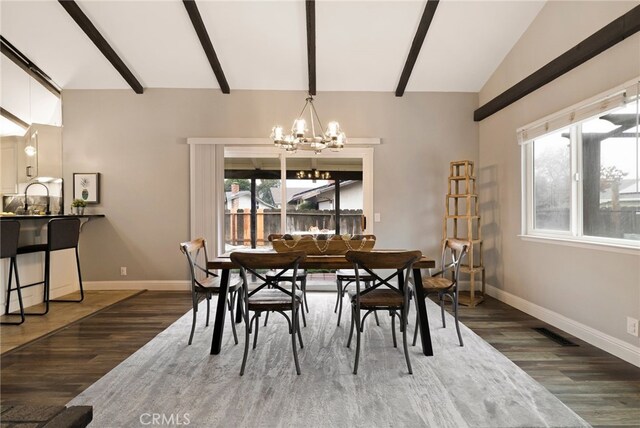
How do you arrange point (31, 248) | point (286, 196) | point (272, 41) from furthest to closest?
point (286, 196)
point (272, 41)
point (31, 248)

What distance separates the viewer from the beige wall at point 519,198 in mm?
2705

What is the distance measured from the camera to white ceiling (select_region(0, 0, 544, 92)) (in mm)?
3779

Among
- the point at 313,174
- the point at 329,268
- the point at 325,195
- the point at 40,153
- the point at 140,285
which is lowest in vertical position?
the point at 140,285

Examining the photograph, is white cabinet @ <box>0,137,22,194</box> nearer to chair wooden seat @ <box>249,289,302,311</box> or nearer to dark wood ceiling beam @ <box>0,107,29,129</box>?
dark wood ceiling beam @ <box>0,107,29,129</box>

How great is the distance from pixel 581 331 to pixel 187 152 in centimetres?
494

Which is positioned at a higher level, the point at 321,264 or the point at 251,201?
the point at 251,201

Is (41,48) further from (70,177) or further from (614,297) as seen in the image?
(614,297)

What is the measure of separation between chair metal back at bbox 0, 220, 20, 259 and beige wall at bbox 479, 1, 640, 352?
17.1ft

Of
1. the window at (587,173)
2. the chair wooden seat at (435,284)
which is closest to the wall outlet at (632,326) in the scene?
the window at (587,173)

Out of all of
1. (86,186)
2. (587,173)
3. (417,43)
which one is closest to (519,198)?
(587,173)

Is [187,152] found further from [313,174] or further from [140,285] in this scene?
[140,285]

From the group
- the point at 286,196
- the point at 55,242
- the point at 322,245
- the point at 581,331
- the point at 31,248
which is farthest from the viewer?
the point at 286,196

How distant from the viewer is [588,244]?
9.83ft

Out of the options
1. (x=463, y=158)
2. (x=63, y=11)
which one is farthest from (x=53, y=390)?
(x=463, y=158)
